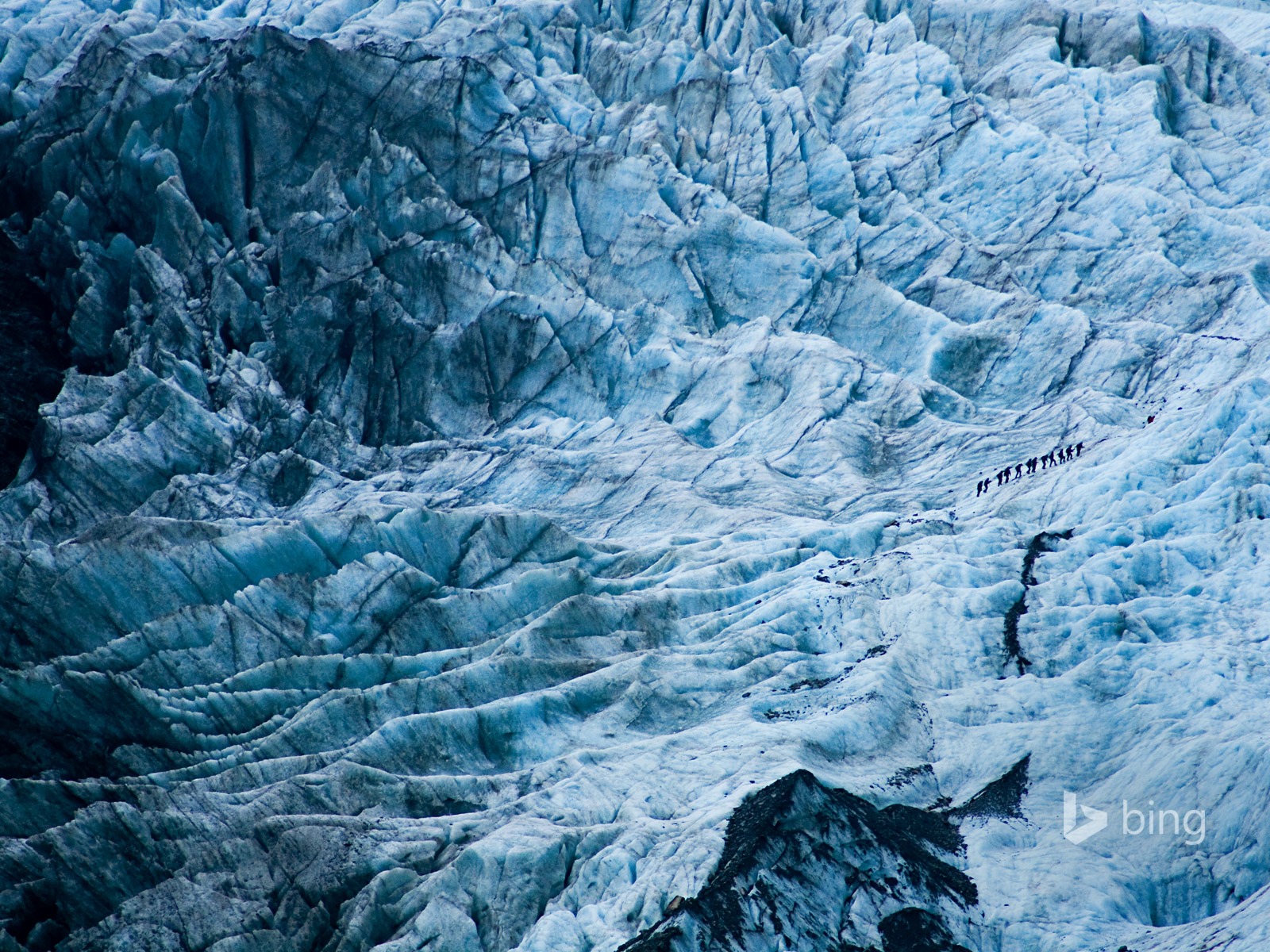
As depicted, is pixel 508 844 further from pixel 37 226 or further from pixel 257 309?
pixel 37 226

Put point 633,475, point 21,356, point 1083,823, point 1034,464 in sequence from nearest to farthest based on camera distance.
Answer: point 1083,823
point 1034,464
point 633,475
point 21,356

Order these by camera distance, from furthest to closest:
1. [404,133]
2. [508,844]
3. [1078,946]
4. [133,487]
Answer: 1. [404,133]
2. [133,487]
3. [508,844]
4. [1078,946]

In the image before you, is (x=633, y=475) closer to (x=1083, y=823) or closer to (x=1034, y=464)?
(x=1034, y=464)

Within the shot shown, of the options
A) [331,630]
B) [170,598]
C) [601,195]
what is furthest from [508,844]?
[601,195]

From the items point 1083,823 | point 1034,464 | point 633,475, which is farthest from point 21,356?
point 1083,823

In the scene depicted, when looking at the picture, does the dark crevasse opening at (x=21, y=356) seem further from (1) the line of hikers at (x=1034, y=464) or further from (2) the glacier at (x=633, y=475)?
(1) the line of hikers at (x=1034, y=464)

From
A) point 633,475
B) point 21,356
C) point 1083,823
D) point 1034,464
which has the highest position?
point 1034,464
